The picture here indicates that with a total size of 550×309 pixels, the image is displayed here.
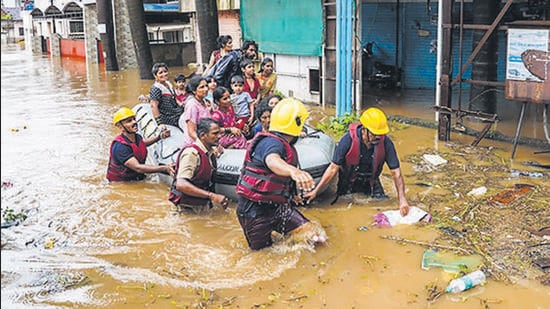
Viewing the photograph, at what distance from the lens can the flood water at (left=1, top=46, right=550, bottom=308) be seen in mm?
4652

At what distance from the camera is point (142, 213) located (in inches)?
270

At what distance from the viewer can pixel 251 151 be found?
16.3 ft

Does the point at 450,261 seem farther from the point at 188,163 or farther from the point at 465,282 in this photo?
the point at 188,163

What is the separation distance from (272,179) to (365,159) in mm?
1684

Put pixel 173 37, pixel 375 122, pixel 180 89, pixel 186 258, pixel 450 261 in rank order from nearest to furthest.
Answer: pixel 450 261 → pixel 186 258 → pixel 375 122 → pixel 180 89 → pixel 173 37

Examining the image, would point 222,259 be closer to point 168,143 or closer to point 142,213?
point 142,213

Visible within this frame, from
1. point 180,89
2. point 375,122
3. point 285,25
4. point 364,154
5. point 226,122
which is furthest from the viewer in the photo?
point 285,25

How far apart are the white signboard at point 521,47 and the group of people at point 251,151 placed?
2.64 m

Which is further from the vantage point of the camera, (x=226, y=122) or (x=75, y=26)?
(x=75, y=26)

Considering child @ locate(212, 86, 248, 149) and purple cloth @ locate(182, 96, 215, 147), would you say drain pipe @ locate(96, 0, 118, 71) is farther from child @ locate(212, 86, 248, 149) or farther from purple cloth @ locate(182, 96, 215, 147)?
purple cloth @ locate(182, 96, 215, 147)

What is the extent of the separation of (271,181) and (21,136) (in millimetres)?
8389

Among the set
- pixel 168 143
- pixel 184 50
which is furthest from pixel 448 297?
pixel 184 50

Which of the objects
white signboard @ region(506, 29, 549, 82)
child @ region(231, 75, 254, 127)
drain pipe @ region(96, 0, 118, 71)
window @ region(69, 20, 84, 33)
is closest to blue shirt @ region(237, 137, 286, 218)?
child @ region(231, 75, 254, 127)

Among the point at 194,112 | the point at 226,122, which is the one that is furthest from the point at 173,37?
the point at 194,112
